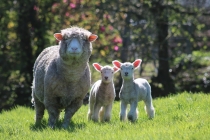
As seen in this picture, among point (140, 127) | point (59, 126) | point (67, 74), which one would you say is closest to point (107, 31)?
point (59, 126)

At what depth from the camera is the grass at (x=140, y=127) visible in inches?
248

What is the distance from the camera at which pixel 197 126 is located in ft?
21.6

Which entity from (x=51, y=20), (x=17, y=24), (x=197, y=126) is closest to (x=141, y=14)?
(x=51, y=20)

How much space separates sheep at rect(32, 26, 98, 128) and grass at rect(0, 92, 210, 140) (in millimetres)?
370

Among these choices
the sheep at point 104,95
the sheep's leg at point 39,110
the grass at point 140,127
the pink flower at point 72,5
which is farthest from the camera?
the pink flower at point 72,5

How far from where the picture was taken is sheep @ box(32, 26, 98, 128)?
302 inches

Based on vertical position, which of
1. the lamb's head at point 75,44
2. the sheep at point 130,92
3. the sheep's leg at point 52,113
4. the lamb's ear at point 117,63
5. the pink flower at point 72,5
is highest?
the pink flower at point 72,5

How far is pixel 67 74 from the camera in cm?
786

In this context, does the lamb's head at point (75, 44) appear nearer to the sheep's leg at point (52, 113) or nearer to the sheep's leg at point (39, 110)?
the sheep's leg at point (52, 113)

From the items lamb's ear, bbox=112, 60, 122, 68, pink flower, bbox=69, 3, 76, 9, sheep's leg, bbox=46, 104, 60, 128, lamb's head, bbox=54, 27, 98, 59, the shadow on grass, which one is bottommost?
the shadow on grass

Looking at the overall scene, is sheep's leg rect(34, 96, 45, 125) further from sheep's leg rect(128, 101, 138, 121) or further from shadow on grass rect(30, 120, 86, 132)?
sheep's leg rect(128, 101, 138, 121)

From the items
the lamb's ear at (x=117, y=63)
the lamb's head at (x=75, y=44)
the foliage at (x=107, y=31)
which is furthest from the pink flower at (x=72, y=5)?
the lamb's head at (x=75, y=44)

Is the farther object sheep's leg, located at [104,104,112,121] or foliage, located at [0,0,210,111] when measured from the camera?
foliage, located at [0,0,210,111]

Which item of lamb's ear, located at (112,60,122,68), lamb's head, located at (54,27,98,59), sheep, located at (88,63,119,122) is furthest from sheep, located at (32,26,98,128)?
lamb's ear, located at (112,60,122,68)
